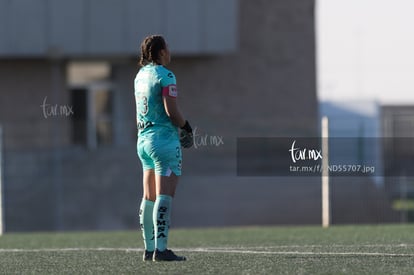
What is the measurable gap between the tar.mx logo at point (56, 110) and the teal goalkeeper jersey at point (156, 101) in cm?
1617

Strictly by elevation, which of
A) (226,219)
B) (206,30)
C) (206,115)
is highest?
(206,30)

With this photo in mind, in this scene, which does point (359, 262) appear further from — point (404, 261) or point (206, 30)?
point (206, 30)

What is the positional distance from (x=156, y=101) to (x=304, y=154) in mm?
10030

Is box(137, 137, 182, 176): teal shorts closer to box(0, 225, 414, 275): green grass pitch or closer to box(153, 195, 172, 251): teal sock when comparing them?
box(153, 195, 172, 251): teal sock

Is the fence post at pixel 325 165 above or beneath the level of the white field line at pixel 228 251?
above

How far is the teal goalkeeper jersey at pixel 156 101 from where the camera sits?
8938mm

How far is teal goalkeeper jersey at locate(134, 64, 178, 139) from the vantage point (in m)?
8.94

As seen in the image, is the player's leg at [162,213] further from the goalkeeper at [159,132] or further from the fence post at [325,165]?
the fence post at [325,165]

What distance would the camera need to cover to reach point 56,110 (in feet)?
83.4

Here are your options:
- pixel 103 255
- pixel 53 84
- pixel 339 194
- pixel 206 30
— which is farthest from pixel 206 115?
pixel 103 255

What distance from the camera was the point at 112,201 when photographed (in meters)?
24.3

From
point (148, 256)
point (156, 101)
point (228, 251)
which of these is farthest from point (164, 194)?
point (228, 251)

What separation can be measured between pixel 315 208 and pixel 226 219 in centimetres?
193

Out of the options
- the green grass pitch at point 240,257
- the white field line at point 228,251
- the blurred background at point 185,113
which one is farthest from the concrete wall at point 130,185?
the white field line at point 228,251
